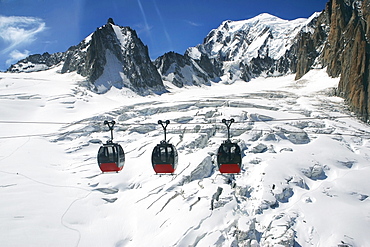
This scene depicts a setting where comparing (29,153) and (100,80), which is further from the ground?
(100,80)

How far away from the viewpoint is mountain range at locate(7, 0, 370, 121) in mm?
51500

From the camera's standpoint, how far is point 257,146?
33.6 meters

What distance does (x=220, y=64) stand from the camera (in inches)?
6206

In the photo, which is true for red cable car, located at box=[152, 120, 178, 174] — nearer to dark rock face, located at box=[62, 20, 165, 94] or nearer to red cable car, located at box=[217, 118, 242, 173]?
red cable car, located at box=[217, 118, 242, 173]

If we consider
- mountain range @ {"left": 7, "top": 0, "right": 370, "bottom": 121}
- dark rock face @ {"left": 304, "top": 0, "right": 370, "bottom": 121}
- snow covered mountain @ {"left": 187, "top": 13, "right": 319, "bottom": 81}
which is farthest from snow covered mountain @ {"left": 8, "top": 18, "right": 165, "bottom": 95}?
snow covered mountain @ {"left": 187, "top": 13, "right": 319, "bottom": 81}

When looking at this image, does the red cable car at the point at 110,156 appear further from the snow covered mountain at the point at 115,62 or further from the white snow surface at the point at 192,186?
the snow covered mountain at the point at 115,62

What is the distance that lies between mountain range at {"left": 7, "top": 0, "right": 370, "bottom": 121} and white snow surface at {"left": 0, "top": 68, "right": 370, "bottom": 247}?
12918 mm

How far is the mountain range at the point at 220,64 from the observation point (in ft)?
169

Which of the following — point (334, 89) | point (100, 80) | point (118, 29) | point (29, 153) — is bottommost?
point (29, 153)

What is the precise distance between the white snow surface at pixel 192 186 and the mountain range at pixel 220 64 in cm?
1292

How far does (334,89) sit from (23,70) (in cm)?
13101

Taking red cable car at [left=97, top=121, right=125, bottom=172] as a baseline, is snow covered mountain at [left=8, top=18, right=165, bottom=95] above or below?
above

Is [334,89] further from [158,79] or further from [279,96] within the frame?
[158,79]

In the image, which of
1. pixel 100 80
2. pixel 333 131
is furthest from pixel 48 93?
pixel 333 131
